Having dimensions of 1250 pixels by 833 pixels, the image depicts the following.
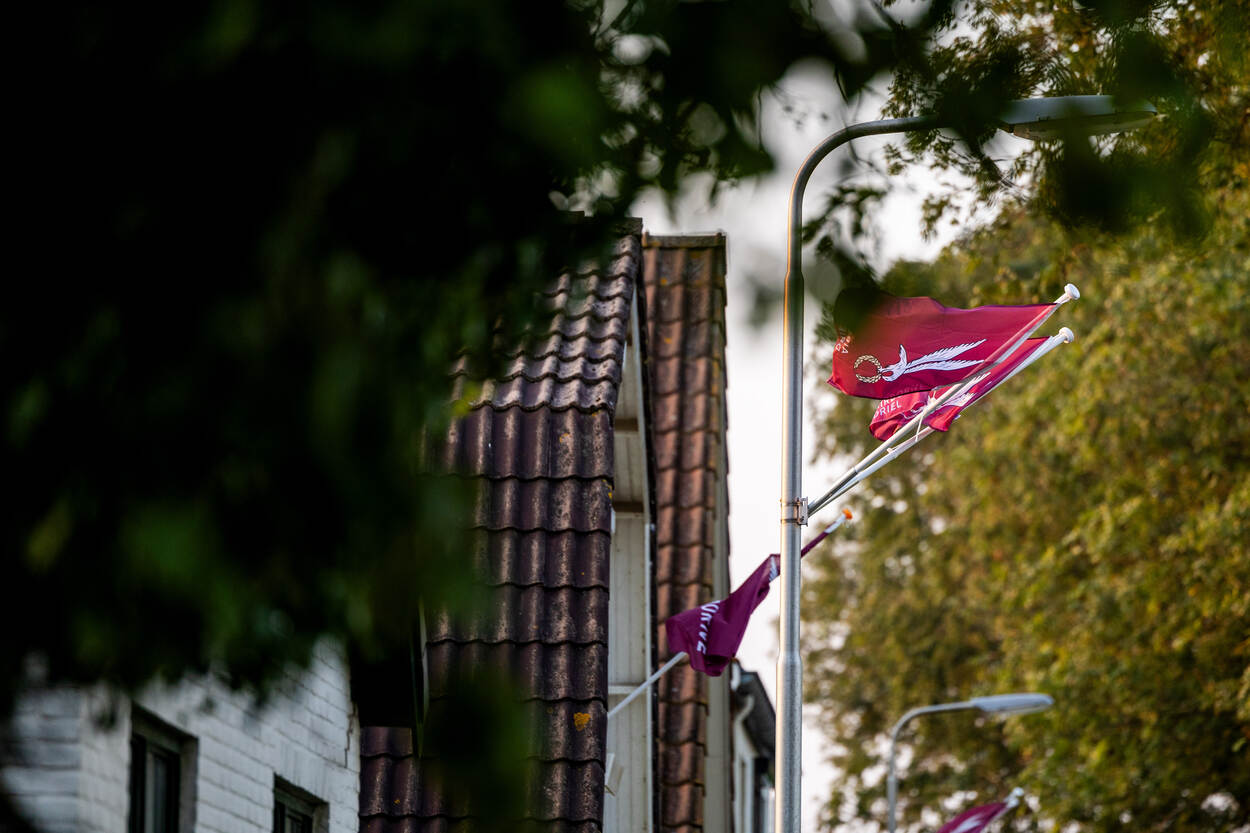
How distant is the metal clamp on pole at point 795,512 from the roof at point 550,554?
1.18 m

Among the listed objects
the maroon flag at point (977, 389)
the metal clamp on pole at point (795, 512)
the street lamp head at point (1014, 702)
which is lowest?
the metal clamp on pole at point (795, 512)

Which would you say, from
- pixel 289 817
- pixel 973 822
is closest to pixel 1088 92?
pixel 289 817

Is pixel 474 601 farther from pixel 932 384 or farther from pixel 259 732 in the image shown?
pixel 932 384

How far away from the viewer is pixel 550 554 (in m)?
11.0

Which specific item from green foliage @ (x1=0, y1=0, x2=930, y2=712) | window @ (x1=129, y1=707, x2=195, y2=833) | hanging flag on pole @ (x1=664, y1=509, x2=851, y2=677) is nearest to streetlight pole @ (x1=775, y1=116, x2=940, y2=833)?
hanging flag on pole @ (x1=664, y1=509, x2=851, y2=677)

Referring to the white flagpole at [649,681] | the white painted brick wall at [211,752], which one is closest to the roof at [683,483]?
the white flagpole at [649,681]

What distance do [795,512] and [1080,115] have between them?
6.72 metres

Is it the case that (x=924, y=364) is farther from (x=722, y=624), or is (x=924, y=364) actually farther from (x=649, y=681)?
(x=649, y=681)

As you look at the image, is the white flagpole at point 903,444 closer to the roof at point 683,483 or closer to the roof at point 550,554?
the roof at point 550,554

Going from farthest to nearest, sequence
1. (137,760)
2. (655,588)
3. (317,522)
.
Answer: (655,588), (137,760), (317,522)

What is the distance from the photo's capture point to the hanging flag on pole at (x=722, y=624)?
464 inches

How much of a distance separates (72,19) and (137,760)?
13.7ft

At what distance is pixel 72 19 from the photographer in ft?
9.55

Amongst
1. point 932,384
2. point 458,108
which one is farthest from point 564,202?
point 932,384
